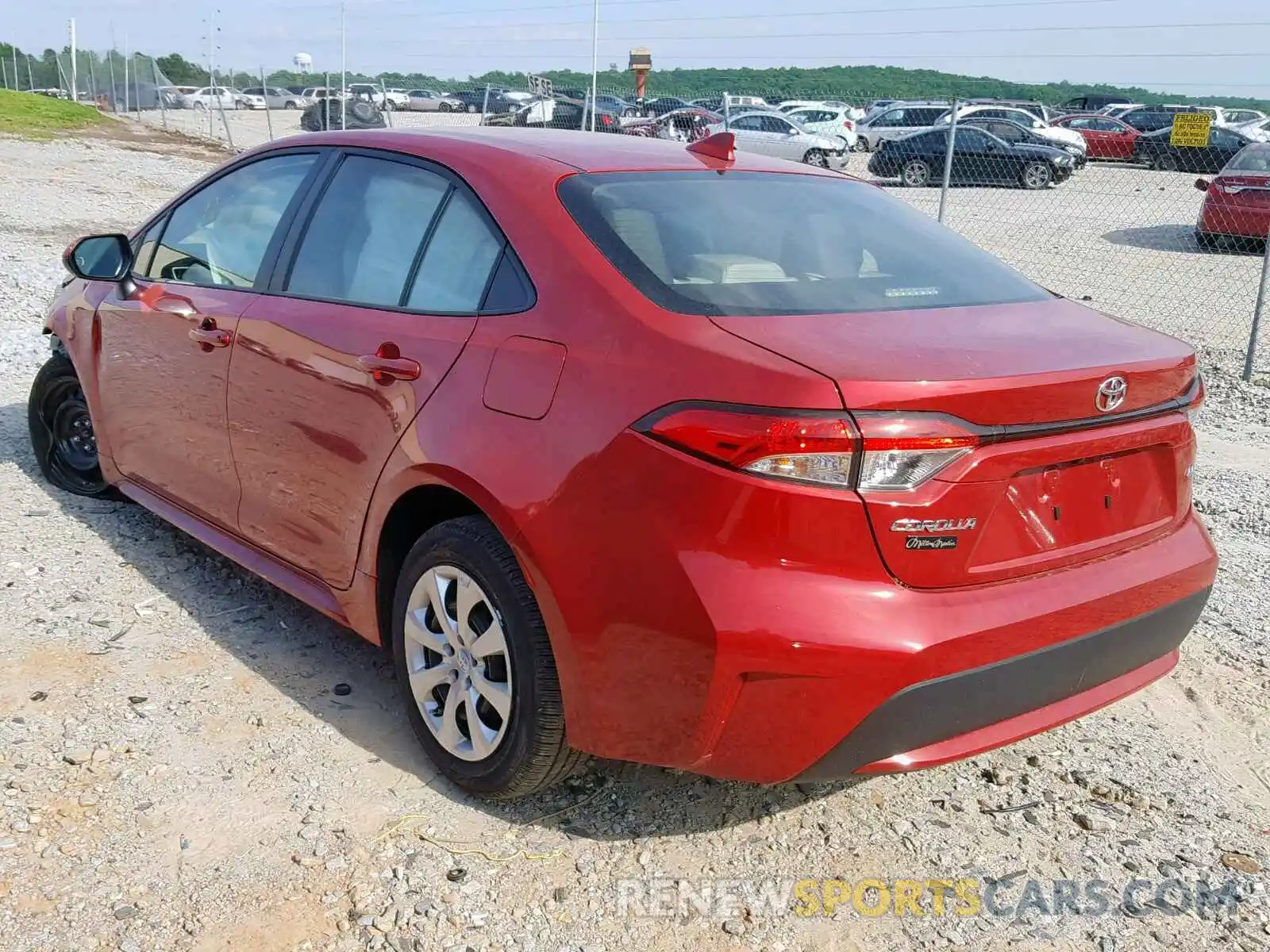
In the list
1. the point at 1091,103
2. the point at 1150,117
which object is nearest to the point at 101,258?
the point at 1150,117

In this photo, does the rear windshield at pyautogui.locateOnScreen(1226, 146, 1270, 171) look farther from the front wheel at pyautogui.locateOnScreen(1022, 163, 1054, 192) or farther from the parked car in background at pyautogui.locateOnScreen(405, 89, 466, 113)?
the parked car in background at pyautogui.locateOnScreen(405, 89, 466, 113)

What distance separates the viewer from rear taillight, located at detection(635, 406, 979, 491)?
2.27 meters

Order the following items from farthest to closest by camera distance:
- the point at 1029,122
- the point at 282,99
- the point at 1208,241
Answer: the point at 282,99 → the point at 1029,122 → the point at 1208,241

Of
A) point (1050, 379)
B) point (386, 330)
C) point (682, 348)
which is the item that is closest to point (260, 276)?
point (386, 330)

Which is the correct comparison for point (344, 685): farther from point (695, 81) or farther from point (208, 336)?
point (695, 81)

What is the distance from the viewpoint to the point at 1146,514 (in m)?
2.80

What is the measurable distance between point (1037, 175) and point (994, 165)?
88 cm

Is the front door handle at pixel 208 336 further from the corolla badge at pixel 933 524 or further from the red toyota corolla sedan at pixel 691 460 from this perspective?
the corolla badge at pixel 933 524

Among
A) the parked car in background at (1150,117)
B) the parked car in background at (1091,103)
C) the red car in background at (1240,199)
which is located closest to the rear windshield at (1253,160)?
the red car in background at (1240,199)

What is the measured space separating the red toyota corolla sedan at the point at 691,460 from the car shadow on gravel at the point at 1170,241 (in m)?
13.3

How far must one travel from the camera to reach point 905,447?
90.4 inches

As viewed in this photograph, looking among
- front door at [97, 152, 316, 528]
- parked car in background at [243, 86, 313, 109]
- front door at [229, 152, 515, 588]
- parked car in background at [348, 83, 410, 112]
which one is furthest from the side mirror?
parked car in background at [243, 86, 313, 109]

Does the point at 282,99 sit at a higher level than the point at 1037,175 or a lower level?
higher

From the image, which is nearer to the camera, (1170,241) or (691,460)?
(691,460)
